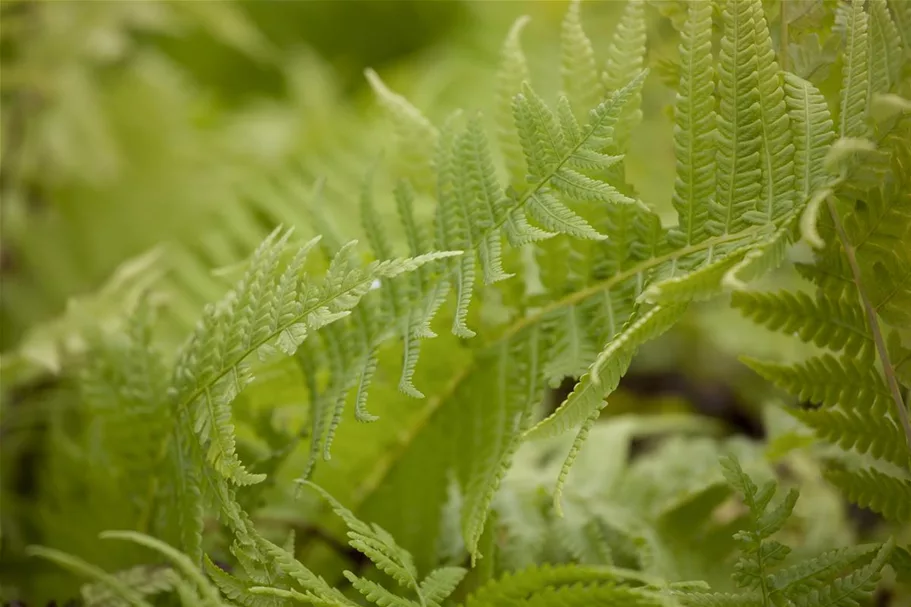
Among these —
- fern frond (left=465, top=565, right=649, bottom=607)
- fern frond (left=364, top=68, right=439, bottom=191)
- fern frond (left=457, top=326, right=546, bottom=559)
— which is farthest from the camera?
fern frond (left=364, top=68, right=439, bottom=191)

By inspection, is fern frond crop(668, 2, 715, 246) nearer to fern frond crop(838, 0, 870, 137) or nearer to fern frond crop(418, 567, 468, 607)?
Answer: fern frond crop(838, 0, 870, 137)

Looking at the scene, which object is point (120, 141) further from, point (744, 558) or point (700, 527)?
point (744, 558)

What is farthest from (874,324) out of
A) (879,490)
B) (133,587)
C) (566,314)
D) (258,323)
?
(133,587)

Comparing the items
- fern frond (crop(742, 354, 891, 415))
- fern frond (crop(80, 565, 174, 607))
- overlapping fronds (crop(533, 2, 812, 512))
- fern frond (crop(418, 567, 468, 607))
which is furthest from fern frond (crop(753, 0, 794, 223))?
fern frond (crop(80, 565, 174, 607))

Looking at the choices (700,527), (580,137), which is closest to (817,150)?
(580,137)

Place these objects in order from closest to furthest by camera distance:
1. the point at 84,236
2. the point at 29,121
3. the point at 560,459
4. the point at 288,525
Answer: the point at 288,525 → the point at 560,459 → the point at 29,121 → the point at 84,236

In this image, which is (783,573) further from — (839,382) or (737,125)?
(737,125)

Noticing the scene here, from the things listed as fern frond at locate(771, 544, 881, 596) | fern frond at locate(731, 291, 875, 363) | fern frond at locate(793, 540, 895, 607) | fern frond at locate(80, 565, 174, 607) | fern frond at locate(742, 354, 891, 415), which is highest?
fern frond at locate(80, 565, 174, 607)

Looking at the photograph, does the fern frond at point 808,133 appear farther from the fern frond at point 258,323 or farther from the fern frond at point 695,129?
the fern frond at point 258,323
